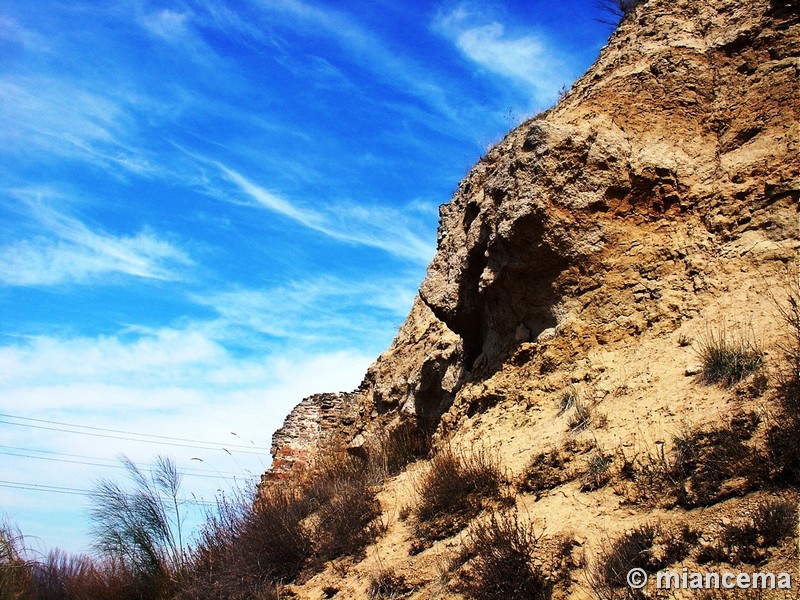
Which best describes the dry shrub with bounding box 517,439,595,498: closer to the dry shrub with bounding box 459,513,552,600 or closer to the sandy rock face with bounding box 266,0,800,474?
the dry shrub with bounding box 459,513,552,600

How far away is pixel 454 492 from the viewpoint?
23.0 feet

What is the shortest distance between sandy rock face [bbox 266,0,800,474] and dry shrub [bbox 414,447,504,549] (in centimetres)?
167

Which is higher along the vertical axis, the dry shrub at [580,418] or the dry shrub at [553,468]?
the dry shrub at [580,418]

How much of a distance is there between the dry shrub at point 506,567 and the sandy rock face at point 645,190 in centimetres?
278

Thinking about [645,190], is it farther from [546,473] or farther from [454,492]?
[454,492]

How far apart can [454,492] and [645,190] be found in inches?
164

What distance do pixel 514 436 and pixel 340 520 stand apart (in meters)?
2.36

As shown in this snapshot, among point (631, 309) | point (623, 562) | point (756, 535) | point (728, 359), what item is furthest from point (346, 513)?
point (756, 535)

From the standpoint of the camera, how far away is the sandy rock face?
7453 mm

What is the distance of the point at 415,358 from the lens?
12.5 metres

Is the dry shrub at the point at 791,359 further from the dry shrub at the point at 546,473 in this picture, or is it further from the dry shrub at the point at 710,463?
the dry shrub at the point at 546,473

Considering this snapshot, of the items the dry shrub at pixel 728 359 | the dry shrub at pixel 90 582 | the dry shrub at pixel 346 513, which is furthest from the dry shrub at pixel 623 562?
the dry shrub at pixel 90 582

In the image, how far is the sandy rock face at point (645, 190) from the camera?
7453 millimetres

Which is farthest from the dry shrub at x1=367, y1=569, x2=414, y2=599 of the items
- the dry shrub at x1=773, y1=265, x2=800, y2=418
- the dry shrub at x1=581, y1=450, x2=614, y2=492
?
the dry shrub at x1=773, y1=265, x2=800, y2=418
